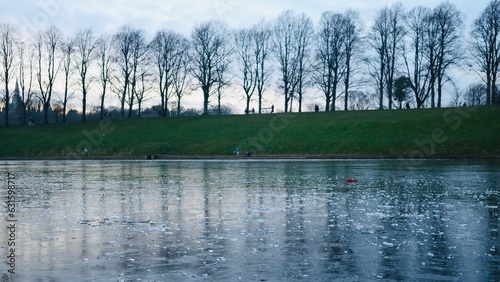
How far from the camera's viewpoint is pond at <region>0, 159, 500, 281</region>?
876 centimetres

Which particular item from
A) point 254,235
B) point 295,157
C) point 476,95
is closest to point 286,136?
point 295,157

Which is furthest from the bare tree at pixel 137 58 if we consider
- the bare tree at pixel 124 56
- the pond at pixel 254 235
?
the pond at pixel 254 235

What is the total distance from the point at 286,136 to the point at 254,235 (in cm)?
6007

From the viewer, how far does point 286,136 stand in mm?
72000

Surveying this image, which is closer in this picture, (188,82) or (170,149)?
(170,149)

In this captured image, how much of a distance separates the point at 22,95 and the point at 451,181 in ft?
304

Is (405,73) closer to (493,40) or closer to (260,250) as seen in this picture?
(493,40)

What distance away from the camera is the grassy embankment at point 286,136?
6191 cm

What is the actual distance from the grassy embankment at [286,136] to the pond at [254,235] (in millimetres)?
40723

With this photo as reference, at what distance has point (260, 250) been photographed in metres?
10.5

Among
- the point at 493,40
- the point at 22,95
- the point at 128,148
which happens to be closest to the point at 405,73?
the point at 493,40

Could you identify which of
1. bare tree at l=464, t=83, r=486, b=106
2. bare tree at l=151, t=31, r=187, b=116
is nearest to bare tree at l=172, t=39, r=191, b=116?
bare tree at l=151, t=31, r=187, b=116

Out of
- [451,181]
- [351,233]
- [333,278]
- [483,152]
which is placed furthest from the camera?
[483,152]

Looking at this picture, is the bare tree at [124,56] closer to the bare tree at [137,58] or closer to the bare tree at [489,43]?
the bare tree at [137,58]
